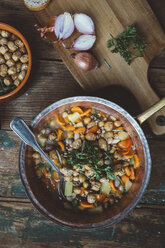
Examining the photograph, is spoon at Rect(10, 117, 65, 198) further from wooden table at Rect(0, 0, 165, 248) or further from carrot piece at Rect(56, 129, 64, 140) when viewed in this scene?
wooden table at Rect(0, 0, 165, 248)

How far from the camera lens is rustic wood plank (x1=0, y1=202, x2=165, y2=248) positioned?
1587mm

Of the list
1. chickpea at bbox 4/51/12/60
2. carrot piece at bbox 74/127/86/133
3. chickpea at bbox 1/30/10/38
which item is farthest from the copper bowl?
chickpea at bbox 1/30/10/38

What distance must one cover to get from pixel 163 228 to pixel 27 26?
1.69 meters

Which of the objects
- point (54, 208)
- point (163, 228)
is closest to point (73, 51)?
point (54, 208)

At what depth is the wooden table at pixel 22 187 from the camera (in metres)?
1.56

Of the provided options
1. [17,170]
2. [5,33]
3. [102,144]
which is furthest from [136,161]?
[5,33]

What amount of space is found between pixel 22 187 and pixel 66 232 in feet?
1.45

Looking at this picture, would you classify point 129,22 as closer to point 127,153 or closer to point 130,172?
point 127,153

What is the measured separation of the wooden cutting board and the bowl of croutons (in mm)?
207

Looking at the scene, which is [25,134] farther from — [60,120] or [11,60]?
[11,60]

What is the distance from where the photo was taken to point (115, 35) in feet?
4.86

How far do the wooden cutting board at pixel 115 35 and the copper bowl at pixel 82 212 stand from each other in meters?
0.19

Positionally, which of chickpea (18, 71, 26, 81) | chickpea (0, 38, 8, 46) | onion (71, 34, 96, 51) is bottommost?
onion (71, 34, 96, 51)

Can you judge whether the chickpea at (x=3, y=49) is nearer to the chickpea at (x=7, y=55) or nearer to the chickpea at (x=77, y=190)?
the chickpea at (x=7, y=55)
